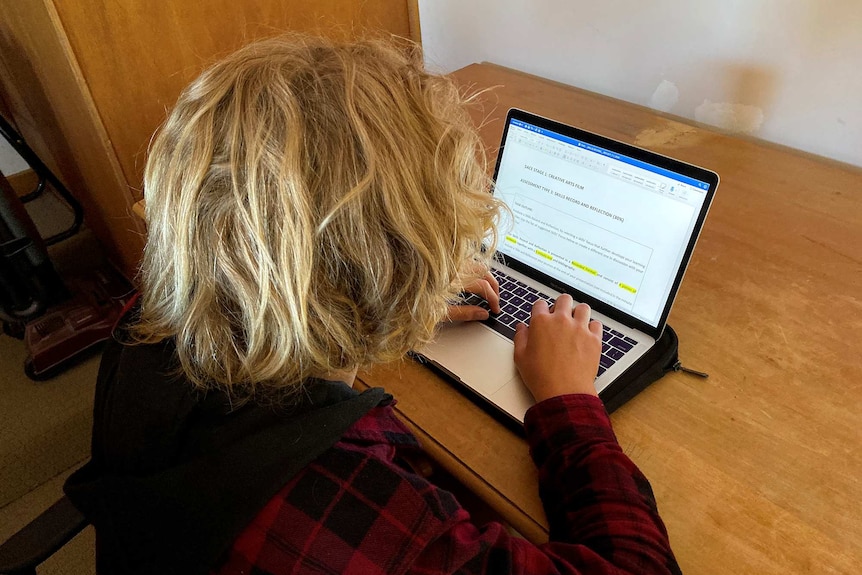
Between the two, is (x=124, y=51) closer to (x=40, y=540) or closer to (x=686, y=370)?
(x=40, y=540)

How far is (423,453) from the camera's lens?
65 centimetres

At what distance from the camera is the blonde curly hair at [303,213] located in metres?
0.48

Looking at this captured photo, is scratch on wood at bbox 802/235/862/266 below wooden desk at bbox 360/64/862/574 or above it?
above

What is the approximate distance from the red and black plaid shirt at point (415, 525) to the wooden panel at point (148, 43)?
2.83 feet

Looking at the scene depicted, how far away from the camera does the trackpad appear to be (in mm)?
698

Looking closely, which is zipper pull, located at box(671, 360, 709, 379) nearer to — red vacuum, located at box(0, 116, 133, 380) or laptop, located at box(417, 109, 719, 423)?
laptop, located at box(417, 109, 719, 423)

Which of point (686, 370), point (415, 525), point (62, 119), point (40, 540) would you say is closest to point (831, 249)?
point (686, 370)

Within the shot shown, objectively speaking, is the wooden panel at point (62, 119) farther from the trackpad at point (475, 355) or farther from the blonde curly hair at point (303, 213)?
the trackpad at point (475, 355)

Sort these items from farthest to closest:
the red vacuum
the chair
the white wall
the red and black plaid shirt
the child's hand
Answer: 1. the red vacuum
2. the white wall
3. the child's hand
4. the chair
5. the red and black plaid shirt

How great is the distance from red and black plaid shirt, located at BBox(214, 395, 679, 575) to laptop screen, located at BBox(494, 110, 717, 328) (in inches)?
9.5

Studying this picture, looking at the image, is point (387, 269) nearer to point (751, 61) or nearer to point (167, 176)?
point (167, 176)

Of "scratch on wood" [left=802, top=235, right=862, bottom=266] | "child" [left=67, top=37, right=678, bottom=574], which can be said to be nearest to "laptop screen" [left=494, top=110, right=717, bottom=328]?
"child" [left=67, top=37, right=678, bottom=574]

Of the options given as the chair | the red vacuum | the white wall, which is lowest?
the red vacuum

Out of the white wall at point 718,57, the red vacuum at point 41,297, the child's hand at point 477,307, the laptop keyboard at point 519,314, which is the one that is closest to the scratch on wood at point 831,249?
the white wall at point 718,57
